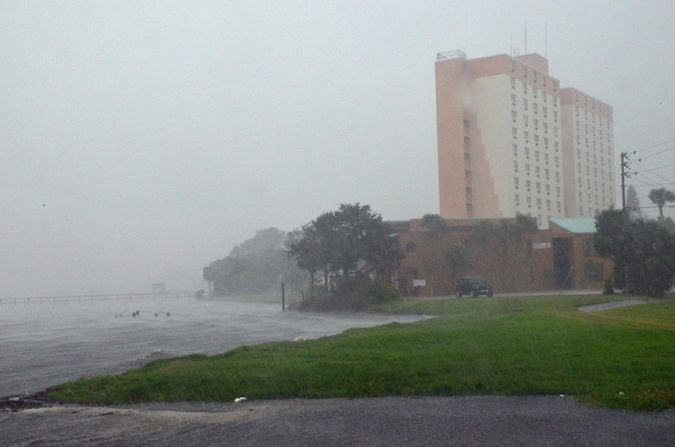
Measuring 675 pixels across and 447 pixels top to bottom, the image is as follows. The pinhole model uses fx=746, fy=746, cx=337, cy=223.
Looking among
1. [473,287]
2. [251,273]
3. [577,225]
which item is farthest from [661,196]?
[251,273]

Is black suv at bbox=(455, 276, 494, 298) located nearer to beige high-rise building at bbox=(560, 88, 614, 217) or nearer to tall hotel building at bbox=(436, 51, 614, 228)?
tall hotel building at bbox=(436, 51, 614, 228)

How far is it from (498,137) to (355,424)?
7016 cm

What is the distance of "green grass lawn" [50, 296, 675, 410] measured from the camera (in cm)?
1295

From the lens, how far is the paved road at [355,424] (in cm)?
970

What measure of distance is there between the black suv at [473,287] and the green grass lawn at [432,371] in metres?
32.7

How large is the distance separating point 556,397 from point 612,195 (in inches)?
3576

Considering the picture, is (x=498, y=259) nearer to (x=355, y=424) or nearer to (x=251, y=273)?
(x=251, y=273)

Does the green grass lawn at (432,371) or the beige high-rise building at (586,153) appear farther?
the beige high-rise building at (586,153)

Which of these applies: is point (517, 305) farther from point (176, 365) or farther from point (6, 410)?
point (6, 410)

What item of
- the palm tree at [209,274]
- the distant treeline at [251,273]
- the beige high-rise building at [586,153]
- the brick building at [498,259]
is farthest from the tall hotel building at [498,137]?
the palm tree at [209,274]

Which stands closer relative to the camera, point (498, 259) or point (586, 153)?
point (498, 259)

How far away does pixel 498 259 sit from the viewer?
66.4 m

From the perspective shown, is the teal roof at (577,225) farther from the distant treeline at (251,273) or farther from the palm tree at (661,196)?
the distant treeline at (251,273)

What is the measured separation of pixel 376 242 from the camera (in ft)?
193
